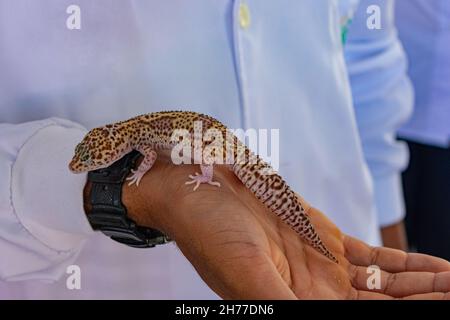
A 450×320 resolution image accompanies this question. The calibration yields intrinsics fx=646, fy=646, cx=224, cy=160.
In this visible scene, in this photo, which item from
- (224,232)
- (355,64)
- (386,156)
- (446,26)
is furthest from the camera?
(446,26)

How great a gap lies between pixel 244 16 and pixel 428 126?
1.41 m

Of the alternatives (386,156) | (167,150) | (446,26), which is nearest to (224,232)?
(167,150)

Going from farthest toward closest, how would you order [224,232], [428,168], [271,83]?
[428,168] < [271,83] < [224,232]

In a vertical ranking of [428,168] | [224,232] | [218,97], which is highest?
[218,97]

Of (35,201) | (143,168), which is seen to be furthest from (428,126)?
(35,201)

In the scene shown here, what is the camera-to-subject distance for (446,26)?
228 cm

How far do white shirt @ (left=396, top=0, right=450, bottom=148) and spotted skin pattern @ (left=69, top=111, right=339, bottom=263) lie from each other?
1.39 m

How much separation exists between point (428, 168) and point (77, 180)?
1.78 metres

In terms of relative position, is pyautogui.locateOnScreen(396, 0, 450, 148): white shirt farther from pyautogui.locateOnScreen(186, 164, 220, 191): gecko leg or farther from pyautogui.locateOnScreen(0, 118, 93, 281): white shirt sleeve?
pyautogui.locateOnScreen(0, 118, 93, 281): white shirt sleeve

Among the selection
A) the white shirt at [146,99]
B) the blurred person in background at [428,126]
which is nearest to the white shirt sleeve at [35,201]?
the white shirt at [146,99]

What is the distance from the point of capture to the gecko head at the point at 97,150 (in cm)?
106

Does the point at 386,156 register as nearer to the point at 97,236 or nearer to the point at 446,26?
the point at 446,26

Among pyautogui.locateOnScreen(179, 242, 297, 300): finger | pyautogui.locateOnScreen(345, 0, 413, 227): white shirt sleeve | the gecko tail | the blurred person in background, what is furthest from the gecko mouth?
the blurred person in background

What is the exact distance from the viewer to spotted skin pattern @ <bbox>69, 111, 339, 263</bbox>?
1025 mm
